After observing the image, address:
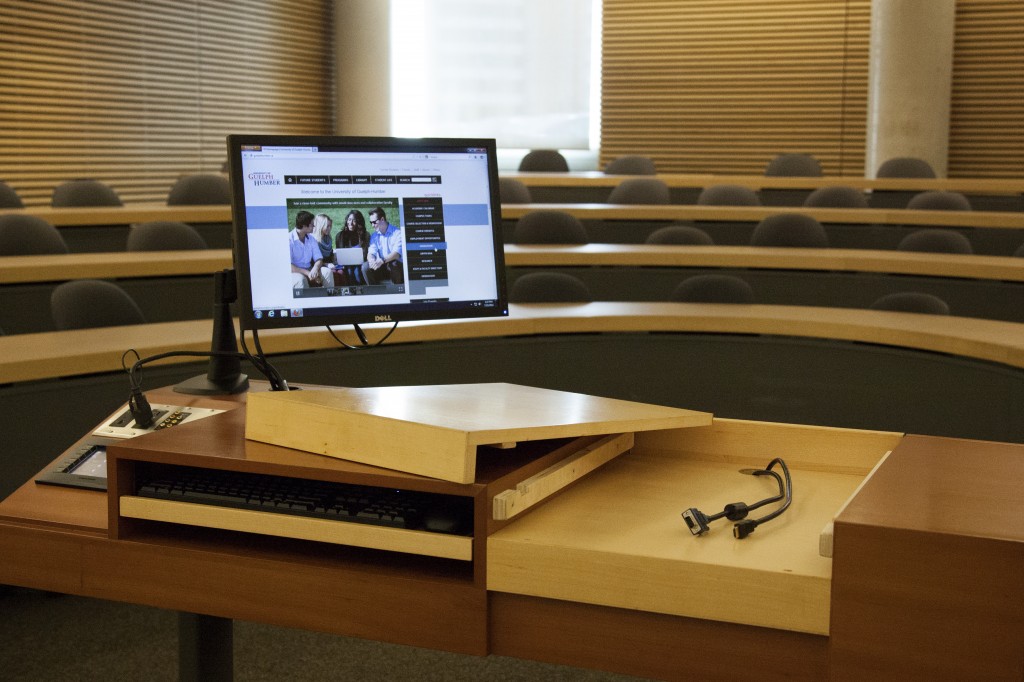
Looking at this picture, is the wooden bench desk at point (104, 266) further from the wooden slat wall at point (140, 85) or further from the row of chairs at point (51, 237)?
the wooden slat wall at point (140, 85)

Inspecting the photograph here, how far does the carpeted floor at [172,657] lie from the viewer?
8.29ft

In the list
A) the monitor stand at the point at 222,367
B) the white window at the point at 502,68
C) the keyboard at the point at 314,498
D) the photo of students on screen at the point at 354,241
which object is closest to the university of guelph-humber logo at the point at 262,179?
the photo of students on screen at the point at 354,241

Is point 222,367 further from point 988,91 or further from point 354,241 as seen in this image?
point 988,91

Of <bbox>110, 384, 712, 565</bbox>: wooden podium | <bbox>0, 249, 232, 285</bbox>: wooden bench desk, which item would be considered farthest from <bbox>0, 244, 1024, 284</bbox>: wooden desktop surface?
<bbox>110, 384, 712, 565</bbox>: wooden podium

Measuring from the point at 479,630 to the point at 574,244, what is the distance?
11.6ft

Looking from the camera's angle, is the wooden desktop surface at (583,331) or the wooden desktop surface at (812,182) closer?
the wooden desktop surface at (583,331)

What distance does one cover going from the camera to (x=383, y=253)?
175 centimetres

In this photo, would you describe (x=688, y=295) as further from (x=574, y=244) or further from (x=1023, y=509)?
(x=1023, y=509)

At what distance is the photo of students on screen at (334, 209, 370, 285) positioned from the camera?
1715 millimetres

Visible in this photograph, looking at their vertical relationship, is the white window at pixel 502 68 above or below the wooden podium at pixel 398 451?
above

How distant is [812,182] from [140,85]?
4.49m

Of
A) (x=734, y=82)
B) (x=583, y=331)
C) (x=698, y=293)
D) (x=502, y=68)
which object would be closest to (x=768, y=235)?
(x=698, y=293)

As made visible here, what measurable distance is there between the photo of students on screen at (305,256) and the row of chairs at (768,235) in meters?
3.07

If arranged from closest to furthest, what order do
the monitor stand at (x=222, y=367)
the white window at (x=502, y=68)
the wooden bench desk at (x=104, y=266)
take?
1. the monitor stand at (x=222, y=367)
2. the wooden bench desk at (x=104, y=266)
3. the white window at (x=502, y=68)
